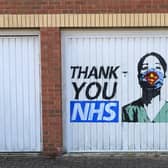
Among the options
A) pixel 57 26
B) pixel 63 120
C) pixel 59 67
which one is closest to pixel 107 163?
pixel 63 120

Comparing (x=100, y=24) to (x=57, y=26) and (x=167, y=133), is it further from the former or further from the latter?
(x=167, y=133)

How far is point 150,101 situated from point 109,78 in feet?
2.85

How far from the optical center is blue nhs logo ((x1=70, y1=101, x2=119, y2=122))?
31.9 feet

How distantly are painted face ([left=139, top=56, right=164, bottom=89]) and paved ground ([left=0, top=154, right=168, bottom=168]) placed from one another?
1.31 m

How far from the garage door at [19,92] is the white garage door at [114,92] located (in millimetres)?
547

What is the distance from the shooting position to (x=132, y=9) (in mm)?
9367

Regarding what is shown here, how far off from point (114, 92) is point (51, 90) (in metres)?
1.17

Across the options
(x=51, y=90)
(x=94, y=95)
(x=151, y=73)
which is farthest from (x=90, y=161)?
(x=151, y=73)

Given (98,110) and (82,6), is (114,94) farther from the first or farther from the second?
(82,6)

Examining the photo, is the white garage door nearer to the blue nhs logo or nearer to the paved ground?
the blue nhs logo

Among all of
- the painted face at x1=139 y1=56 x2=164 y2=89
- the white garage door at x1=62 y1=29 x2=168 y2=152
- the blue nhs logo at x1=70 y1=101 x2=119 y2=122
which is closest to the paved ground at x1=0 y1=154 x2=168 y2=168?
the white garage door at x1=62 y1=29 x2=168 y2=152

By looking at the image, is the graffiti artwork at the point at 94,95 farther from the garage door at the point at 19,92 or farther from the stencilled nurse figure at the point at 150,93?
the garage door at the point at 19,92

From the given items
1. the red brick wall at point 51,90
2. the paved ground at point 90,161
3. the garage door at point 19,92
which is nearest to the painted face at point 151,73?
the paved ground at point 90,161

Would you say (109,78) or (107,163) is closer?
(107,163)
